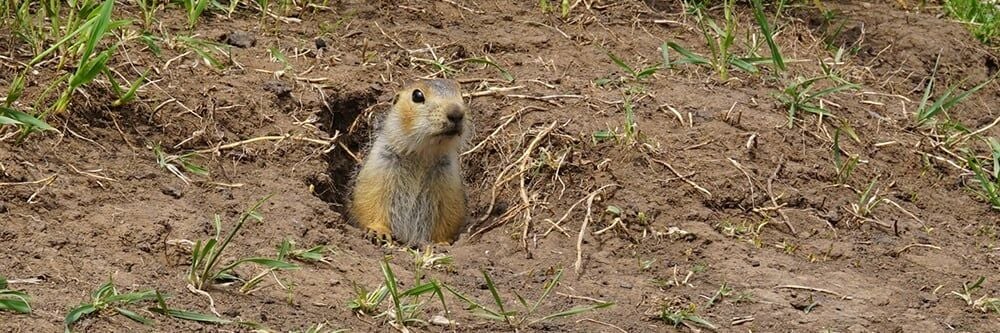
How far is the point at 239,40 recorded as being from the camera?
7133 millimetres

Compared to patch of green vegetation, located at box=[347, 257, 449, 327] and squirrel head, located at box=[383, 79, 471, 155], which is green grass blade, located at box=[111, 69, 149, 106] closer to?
squirrel head, located at box=[383, 79, 471, 155]

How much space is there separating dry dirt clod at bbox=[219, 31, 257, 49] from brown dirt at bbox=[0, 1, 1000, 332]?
5 centimetres

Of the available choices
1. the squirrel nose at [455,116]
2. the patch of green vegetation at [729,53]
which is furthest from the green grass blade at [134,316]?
the patch of green vegetation at [729,53]

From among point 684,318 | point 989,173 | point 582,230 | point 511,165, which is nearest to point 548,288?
point 684,318

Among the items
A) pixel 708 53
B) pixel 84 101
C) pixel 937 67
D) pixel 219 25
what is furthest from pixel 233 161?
pixel 937 67

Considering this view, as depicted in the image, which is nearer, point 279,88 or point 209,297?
point 209,297

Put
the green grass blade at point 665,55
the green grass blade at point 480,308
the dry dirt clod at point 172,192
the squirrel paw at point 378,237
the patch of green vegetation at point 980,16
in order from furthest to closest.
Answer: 1. the patch of green vegetation at point 980,16
2. the green grass blade at point 665,55
3. the squirrel paw at point 378,237
4. the dry dirt clod at point 172,192
5. the green grass blade at point 480,308

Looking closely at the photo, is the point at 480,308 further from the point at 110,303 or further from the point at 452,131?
the point at 452,131

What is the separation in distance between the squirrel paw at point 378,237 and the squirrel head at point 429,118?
1.84 ft

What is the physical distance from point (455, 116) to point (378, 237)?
29.3 inches

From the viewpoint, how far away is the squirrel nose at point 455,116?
647 cm

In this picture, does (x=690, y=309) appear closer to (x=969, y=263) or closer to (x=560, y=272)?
(x=560, y=272)

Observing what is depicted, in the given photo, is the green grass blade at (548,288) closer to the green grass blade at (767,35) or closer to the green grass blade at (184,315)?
the green grass blade at (184,315)

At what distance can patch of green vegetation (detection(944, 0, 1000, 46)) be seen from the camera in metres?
8.47
